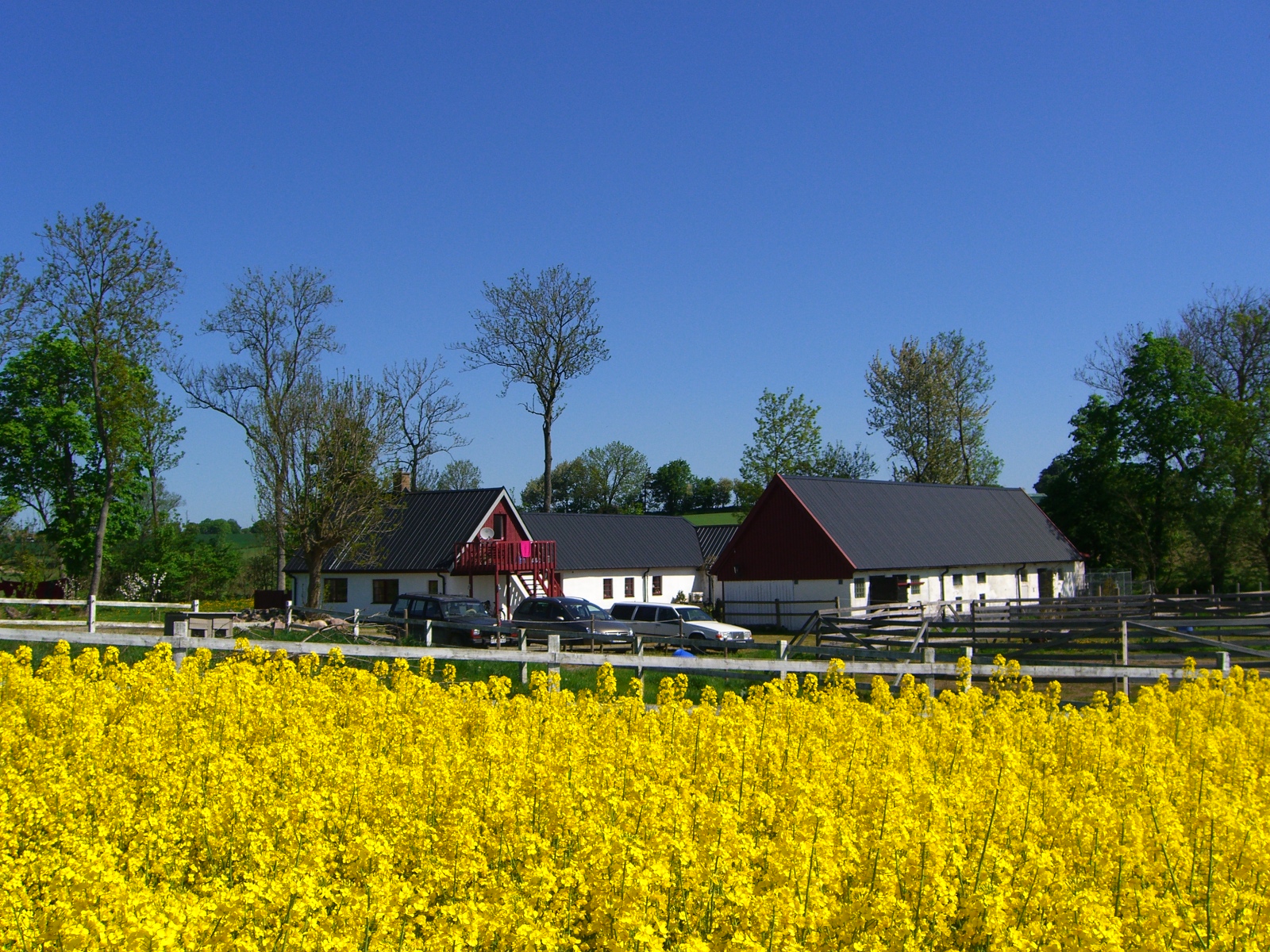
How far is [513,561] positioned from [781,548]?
35.5ft

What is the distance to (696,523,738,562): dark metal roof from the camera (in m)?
56.9

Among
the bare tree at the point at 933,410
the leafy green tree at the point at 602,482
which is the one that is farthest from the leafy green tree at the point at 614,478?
the bare tree at the point at 933,410

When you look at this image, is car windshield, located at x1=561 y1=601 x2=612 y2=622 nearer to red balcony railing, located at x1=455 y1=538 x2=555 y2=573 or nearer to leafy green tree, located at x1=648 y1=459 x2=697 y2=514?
red balcony railing, located at x1=455 y1=538 x2=555 y2=573

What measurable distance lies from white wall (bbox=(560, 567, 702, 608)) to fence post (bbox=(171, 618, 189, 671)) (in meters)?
31.8

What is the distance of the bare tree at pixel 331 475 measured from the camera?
37719 mm

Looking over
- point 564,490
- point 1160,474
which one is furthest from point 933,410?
point 564,490

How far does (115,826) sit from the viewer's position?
21.4 feet

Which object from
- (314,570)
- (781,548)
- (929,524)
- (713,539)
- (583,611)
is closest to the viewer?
(583,611)

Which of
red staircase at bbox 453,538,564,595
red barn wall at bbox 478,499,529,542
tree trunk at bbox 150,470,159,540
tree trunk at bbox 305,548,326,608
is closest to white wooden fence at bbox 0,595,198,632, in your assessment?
tree trunk at bbox 305,548,326,608

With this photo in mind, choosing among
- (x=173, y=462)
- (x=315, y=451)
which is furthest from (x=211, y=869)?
(x=173, y=462)

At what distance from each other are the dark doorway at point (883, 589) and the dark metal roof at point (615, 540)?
1437 centimetres

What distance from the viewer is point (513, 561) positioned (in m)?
41.6

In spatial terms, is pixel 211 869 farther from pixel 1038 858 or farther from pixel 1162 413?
pixel 1162 413

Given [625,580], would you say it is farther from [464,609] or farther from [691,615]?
[464,609]
